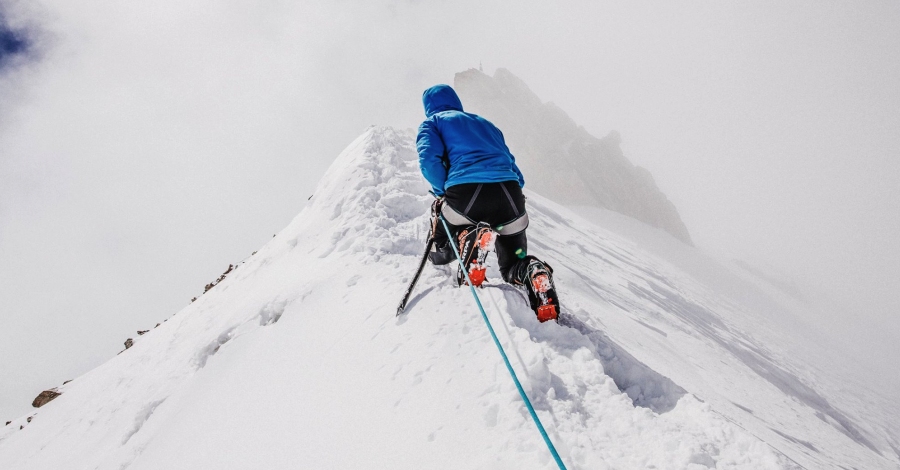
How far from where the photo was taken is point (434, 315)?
331 centimetres

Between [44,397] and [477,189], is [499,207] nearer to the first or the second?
[477,189]

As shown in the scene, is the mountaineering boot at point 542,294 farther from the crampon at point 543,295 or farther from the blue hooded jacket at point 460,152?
the blue hooded jacket at point 460,152

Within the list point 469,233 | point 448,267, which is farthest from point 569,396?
point 448,267

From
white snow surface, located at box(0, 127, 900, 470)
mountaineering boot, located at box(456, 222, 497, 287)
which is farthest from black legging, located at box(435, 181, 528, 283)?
white snow surface, located at box(0, 127, 900, 470)

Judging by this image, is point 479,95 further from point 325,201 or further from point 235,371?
point 235,371

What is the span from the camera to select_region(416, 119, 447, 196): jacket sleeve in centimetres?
337

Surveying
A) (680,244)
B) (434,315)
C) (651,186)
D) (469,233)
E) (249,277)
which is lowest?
(680,244)

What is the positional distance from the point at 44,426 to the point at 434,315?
8.71 meters

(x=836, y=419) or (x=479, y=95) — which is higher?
(x=479, y=95)

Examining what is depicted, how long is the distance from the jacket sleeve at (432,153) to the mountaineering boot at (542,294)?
4.05 ft

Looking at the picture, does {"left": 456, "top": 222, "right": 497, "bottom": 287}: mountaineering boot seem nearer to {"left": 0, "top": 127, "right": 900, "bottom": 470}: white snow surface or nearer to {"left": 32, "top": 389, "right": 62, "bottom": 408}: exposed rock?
{"left": 0, "top": 127, "right": 900, "bottom": 470}: white snow surface

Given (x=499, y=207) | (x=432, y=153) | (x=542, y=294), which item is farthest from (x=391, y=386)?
(x=432, y=153)

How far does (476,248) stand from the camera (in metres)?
3.40

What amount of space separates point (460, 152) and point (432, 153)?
268 millimetres
